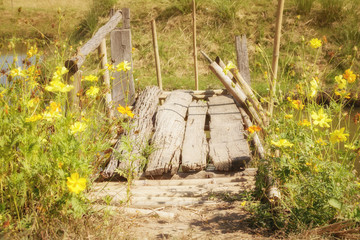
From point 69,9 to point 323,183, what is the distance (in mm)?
11797

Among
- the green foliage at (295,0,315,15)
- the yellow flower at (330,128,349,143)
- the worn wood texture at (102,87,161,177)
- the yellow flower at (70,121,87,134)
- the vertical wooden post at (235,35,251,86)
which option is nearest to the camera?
the yellow flower at (70,121,87,134)

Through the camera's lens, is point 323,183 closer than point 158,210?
Yes

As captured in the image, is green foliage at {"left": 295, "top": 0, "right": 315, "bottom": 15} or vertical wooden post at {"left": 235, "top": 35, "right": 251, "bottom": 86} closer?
vertical wooden post at {"left": 235, "top": 35, "right": 251, "bottom": 86}

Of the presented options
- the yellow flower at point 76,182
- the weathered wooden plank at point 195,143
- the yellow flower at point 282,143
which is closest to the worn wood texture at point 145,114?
the weathered wooden plank at point 195,143

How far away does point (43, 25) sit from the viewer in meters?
12.4

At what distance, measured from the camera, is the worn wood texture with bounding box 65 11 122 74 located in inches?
128

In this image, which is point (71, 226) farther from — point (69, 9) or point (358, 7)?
point (69, 9)

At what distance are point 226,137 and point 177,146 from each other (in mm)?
594

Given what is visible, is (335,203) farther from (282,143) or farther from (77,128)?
(77,128)

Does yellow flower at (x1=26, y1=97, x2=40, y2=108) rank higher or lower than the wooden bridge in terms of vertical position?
higher

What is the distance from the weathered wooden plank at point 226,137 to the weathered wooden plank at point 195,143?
0.31 feet

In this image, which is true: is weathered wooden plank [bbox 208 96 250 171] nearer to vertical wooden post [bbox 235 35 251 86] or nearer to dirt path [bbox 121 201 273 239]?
vertical wooden post [bbox 235 35 251 86]

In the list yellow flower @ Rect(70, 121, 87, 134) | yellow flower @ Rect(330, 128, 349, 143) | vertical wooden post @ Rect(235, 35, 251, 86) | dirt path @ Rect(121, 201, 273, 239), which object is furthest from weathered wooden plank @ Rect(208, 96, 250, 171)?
yellow flower @ Rect(70, 121, 87, 134)

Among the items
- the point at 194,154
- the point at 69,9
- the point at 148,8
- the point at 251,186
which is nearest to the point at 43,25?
the point at 69,9
